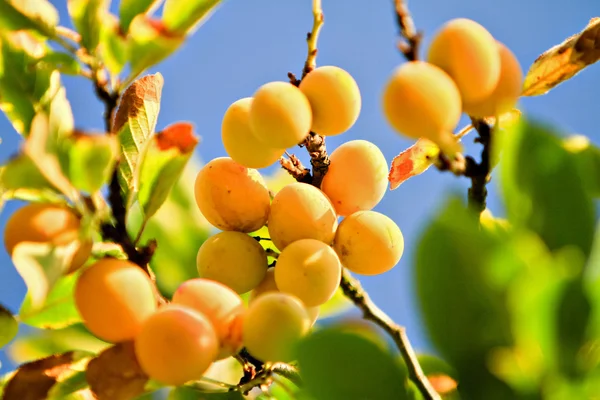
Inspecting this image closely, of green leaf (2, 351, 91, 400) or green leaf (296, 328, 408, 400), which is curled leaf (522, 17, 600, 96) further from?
green leaf (2, 351, 91, 400)

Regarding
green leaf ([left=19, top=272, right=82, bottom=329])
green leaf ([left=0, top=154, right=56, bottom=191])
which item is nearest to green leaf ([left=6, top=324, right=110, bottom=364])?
green leaf ([left=19, top=272, right=82, bottom=329])

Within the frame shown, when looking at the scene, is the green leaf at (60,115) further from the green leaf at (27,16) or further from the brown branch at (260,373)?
the brown branch at (260,373)

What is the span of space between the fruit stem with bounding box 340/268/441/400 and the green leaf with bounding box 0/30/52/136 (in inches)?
17.7

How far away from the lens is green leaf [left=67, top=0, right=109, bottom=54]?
0.73 m

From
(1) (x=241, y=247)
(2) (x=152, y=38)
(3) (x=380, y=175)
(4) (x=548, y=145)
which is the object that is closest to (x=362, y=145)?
(3) (x=380, y=175)

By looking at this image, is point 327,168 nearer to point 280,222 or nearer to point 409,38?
point 280,222

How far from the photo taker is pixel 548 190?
506mm

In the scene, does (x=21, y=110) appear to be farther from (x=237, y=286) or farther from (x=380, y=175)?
(x=380, y=175)

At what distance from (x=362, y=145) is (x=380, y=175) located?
0.06m

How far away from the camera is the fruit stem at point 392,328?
61 cm

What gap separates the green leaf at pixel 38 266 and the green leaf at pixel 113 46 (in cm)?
22

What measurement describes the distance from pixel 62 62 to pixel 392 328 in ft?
1.60

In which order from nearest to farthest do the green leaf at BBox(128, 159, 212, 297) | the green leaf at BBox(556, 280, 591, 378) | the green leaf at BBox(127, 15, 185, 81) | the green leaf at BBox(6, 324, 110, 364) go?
1. the green leaf at BBox(556, 280, 591, 378)
2. the green leaf at BBox(127, 15, 185, 81)
3. the green leaf at BBox(6, 324, 110, 364)
4. the green leaf at BBox(128, 159, 212, 297)

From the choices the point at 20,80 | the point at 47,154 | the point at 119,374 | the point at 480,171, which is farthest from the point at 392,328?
the point at 20,80
